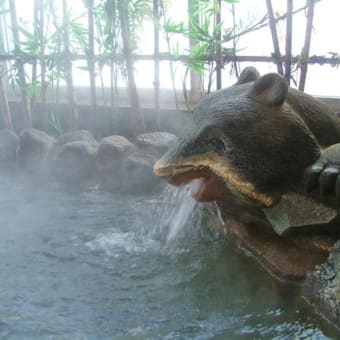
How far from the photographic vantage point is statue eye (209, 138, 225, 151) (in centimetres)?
177

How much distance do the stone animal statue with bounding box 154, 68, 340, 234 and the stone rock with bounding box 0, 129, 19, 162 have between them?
349 centimetres

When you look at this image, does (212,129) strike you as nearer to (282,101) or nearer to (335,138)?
(282,101)

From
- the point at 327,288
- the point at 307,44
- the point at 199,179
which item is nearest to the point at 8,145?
the point at 307,44

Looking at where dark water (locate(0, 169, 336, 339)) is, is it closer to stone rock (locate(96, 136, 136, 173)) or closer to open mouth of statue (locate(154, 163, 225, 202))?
open mouth of statue (locate(154, 163, 225, 202))

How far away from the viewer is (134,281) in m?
2.22

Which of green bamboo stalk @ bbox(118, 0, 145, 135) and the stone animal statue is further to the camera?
green bamboo stalk @ bbox(118, 0, 145, 135)

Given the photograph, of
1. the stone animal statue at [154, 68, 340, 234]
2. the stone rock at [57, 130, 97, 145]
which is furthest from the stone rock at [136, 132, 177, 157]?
the stone animal statue at [154, 68, 340, 234]

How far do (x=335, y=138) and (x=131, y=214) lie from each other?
6.00 ft

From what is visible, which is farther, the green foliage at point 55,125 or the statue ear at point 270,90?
the green foliage at point 55,125

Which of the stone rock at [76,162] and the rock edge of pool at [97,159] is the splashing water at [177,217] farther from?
the stone rock at [76,162]

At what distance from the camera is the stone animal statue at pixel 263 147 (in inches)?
67.4

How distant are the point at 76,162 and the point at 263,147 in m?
2.95

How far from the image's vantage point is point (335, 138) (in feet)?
6.11

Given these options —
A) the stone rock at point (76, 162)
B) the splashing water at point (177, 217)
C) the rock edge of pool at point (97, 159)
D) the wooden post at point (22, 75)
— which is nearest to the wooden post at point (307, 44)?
the rock edge of pool at point (97, 159)
